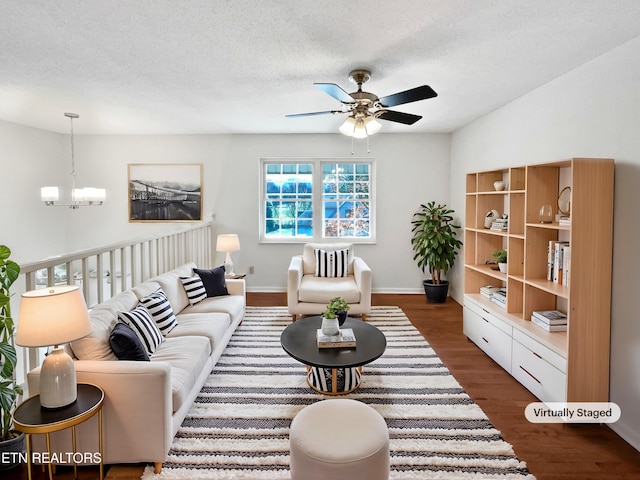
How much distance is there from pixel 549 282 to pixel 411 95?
181 cm

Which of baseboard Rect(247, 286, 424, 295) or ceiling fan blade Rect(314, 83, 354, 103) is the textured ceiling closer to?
ceiling fan blade Rect(314, 83, 354, 103)

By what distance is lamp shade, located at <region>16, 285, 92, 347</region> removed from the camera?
1744 mm

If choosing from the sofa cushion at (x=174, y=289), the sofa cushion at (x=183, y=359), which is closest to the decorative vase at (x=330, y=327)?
the sofa cushion at (x=183, y=359)

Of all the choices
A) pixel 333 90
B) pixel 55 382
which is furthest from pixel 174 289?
pixel 333 90

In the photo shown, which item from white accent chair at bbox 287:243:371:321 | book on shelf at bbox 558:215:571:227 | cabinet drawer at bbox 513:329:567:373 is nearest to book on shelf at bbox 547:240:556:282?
book on shelf at bbox 558:215:571:227

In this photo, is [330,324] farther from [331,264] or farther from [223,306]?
[331,264]

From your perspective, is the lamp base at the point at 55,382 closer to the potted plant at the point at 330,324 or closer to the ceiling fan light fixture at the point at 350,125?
the potted plant at the point at 330,324

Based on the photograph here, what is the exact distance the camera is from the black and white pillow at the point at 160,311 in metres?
3.00

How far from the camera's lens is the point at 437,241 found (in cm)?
539

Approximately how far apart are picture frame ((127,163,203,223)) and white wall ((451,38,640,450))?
4800mm

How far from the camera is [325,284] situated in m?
4.67

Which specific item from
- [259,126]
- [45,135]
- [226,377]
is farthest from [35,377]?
[45,135]

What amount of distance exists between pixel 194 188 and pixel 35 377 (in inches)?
170

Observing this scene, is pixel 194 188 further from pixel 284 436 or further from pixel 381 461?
pixel 381 461
